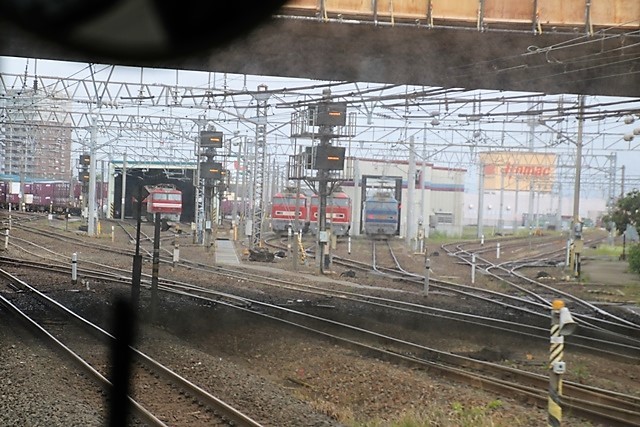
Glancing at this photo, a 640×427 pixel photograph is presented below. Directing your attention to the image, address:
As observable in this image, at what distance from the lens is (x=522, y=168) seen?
137 feet

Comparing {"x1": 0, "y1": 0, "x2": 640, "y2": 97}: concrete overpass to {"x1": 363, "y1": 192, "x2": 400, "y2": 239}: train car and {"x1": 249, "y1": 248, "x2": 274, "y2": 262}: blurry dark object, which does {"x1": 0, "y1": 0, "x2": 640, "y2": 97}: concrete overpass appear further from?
{"x1": 363, "y1": 192, "x2": 400, "y2": 239}: train car

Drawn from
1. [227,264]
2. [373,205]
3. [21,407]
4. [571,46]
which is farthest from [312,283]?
[373,205]

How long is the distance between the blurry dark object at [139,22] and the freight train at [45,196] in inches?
1076

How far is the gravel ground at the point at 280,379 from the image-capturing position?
18.4 feet

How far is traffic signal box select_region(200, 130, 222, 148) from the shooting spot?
803 inches

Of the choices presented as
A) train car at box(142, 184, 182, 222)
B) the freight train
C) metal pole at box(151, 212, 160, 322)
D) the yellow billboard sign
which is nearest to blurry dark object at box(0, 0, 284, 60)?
metal pole at box(151, 212, 160, 322)

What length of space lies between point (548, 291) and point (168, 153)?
2371 centimetres

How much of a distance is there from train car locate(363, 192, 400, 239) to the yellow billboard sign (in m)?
4.34

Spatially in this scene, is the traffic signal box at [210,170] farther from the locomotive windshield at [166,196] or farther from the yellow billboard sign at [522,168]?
the yellow billboard sign at [522,168]

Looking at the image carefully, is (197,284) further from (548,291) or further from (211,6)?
(548,291)

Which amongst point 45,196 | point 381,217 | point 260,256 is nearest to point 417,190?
point 381,217

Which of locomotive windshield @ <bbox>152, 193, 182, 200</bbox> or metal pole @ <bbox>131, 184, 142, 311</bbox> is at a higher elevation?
locomotive windshield @ <bbox>152, 193, 182, 200</bbox>

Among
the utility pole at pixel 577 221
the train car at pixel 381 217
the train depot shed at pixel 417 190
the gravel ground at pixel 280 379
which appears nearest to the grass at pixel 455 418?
the gravel ground at pixel 280 379

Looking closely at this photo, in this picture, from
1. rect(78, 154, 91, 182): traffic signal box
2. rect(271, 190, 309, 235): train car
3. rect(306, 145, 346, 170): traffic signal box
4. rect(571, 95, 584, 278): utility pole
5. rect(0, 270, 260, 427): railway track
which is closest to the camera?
rect(0, 270, 260, 427): railway track
